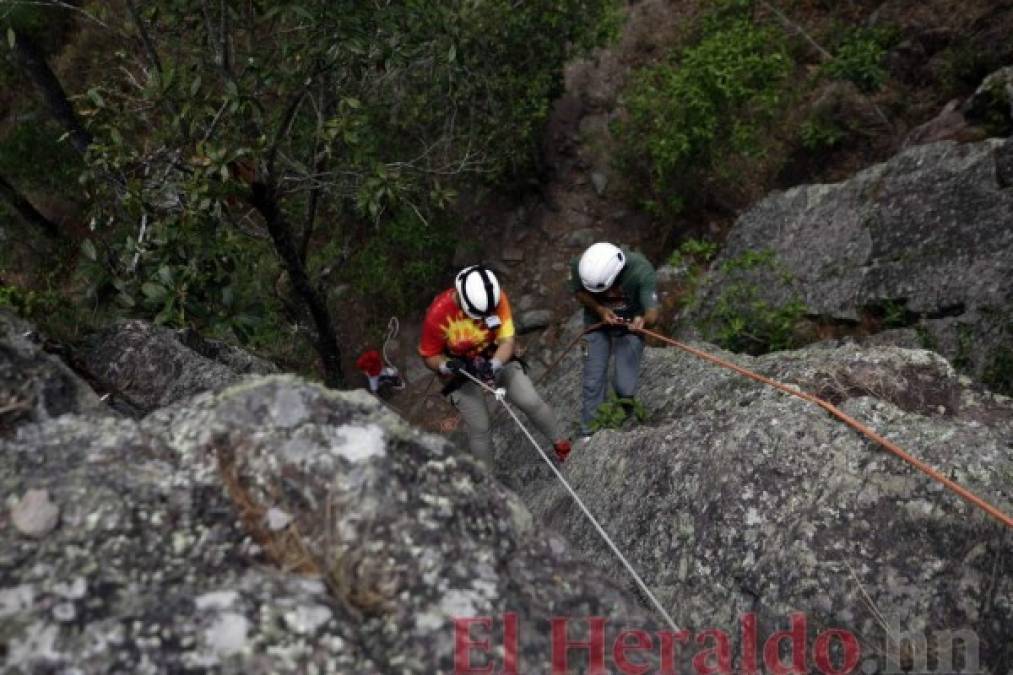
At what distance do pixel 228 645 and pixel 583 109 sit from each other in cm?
1201

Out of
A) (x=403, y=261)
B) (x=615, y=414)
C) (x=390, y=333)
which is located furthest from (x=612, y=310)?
(x=403, y=261)

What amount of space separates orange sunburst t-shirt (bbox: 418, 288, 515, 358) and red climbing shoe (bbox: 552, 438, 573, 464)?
1076mm

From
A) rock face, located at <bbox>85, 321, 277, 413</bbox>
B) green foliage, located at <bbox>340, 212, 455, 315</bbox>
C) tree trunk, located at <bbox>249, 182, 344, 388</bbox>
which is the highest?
green foliage, located at <bbox>340, 212, 455, 315</bbox>

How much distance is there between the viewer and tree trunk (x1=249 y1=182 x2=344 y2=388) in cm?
653

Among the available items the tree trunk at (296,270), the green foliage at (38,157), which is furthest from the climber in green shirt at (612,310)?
the green foliage at (38,157)

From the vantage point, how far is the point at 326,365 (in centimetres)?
862

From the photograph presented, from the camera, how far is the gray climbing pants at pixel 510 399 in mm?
6590

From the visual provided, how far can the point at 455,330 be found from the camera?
20.8 ft

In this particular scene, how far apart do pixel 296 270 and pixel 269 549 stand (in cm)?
510

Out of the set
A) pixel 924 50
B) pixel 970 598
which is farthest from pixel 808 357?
pixel 924 50

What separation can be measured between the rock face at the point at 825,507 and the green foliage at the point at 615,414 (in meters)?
0.70

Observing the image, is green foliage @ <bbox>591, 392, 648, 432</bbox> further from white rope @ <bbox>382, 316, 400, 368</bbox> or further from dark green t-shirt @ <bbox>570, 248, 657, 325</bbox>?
white rope @ <bbox>382, 316, 400, 368</bbox>

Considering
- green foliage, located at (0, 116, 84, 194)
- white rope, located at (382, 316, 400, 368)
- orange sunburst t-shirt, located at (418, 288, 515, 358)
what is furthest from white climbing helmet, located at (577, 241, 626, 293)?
green foliage, located at (0, 116, 84, 194)

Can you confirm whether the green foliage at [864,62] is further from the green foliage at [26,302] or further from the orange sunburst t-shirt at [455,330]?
the green foliage at [26,302]
